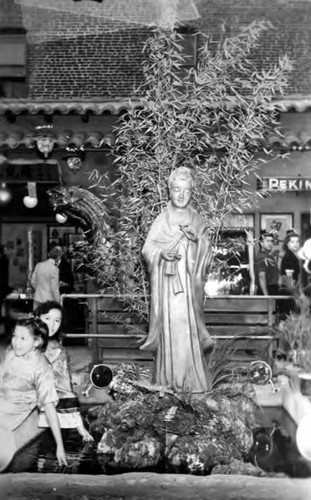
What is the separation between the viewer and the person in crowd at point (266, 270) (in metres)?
9.77

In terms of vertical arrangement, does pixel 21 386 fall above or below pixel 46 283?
below

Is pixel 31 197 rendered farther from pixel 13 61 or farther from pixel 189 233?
pixel 189 233

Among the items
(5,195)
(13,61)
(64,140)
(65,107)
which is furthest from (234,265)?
(13,61)

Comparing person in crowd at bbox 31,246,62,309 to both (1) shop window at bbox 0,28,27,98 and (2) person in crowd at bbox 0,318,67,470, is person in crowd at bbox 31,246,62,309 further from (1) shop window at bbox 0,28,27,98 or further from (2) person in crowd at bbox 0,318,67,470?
(2) person in crowd at bbox 0,318,67,470

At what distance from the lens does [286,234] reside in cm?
1090

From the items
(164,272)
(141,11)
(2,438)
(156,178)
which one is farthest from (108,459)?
(141,11)

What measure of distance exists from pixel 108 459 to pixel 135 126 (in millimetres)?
3488

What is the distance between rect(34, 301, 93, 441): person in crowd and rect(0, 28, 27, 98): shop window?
21.7ft

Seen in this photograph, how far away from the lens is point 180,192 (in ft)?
21.0

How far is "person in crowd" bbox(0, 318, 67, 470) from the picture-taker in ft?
17.0

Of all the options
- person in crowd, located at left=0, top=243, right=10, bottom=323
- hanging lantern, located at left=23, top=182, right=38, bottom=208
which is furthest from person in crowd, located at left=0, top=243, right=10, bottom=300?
hanging lantern, located at left=23, top=182, right=38, bottom=208

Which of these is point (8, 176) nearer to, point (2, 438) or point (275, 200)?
point (275, 200)

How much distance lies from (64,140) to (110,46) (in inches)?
124

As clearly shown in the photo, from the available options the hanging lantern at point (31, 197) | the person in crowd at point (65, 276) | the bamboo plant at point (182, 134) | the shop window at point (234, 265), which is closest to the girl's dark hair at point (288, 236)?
the shop window at point (234, 265)
